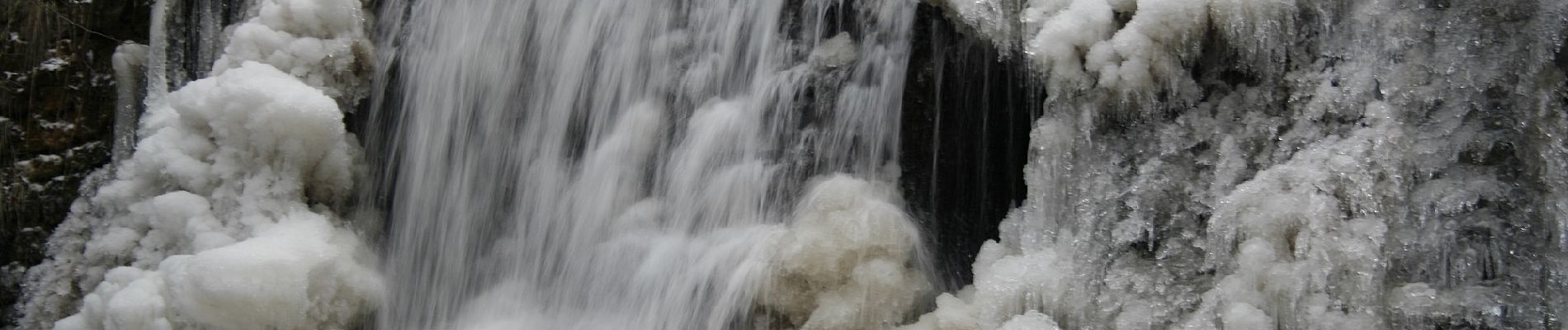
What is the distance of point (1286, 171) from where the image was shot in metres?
2.51

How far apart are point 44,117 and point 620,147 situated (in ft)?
7.01

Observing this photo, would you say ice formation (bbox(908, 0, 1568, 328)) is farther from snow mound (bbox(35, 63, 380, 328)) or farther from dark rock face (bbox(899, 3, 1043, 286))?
snow mound (bbox(35, 63, 380, 328))

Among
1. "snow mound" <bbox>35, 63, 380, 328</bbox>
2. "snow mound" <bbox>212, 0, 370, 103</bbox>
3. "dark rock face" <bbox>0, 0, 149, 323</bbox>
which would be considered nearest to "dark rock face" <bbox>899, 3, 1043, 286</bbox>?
"snow mound" <bbox>35, 63, 380, 328</bbox>

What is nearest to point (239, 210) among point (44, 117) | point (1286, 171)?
point (44, 117)

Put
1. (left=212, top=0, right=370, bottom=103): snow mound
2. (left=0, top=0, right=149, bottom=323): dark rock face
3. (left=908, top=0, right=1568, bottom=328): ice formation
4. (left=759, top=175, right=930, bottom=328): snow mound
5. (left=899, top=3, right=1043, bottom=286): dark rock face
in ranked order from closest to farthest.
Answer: (left=908, top=0, right=1568, bottom=328): ice formation < (left=759, top=175, right=930, bottom=328): snow mound < (left=899, top=3, right=1043, bottom=286): dark rock face < (left=212, top=0, right=370, bottom=103): snow mound < (left=0, top=0, right=149, bottom=323): dark rock face

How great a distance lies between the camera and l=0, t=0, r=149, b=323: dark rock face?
12.8 ft

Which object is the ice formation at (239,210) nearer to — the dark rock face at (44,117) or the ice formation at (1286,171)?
the dark rock face at (44,117)

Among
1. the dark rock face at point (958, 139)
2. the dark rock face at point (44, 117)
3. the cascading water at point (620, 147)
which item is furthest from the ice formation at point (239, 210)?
the dark rock face at point (958, 139)

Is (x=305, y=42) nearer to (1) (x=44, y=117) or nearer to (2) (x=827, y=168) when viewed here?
(1) (x=44, y=117)

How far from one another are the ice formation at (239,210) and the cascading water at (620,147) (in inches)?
11.4

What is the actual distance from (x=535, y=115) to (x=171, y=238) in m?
1.22

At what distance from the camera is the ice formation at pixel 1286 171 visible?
7.30 feet

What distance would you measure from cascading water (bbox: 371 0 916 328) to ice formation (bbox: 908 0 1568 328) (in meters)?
0.61

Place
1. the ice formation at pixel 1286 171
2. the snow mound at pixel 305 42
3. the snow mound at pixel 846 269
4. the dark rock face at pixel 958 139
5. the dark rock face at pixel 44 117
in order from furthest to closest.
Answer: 1. the dark rock face at pixel 44 117
2. the snow mound at pixel 305 42
3. the dark rock face at pixel 958 139
4. the snow mound at pixel 846 269
5. the ice formation at pixel 1286 171
